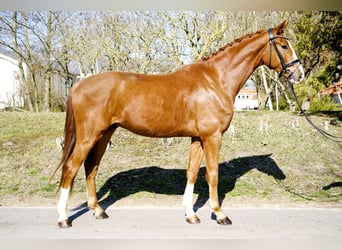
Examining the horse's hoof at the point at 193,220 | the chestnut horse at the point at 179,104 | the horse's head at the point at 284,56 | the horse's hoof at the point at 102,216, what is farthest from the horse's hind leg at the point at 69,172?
the horse's head at the point at 284,56

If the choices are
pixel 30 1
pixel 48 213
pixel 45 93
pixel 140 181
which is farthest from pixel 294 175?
pixel 45 93

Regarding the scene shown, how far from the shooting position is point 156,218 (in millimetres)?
3904

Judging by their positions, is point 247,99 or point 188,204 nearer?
point 188,204

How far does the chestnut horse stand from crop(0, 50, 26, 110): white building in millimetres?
6418

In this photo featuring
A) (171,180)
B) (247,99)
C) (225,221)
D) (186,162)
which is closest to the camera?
(225,221)

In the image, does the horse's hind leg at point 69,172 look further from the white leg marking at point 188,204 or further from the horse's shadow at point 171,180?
the white leg marking at point 188,204

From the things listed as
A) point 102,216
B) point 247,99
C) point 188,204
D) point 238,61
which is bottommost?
point 102,216

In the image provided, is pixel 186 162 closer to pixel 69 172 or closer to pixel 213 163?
pixel 213 163

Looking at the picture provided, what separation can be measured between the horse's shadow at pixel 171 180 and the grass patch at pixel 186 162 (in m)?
0.01

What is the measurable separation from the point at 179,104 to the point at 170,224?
1.23 meters

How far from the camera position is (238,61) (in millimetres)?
3889

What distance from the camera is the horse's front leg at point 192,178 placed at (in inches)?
149

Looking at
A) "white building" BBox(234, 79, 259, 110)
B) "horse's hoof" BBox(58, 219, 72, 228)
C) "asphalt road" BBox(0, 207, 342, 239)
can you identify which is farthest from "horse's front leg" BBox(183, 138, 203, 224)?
"white building" BBox(234, 79, 259, 110)

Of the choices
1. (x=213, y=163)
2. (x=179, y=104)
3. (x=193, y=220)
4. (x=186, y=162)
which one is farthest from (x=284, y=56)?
(x=186, y=162)
